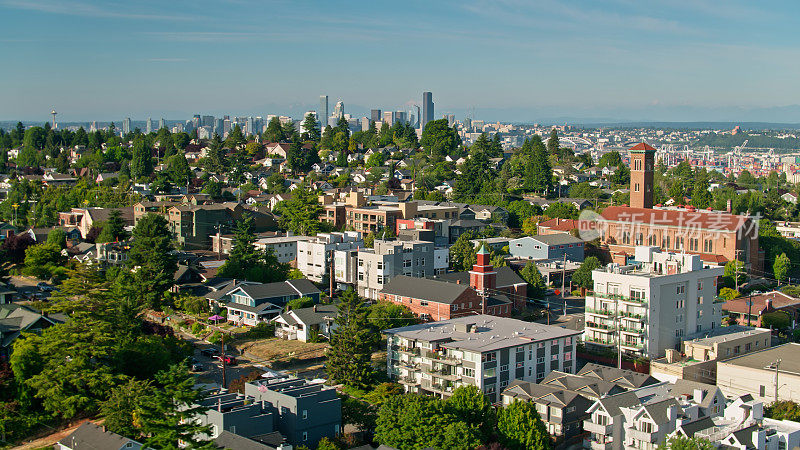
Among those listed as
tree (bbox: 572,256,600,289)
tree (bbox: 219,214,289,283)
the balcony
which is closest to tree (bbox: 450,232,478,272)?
tree (bbox: 572,256,600,289)

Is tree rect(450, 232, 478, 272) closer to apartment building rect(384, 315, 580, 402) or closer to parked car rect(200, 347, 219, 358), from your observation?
apartment building rect(384, 315, 580, 402)

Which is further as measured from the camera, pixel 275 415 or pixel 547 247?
pixel 547 247

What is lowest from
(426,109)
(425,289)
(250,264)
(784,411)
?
(784,411)

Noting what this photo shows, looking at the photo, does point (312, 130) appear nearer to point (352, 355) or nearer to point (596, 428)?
point (352, 355)

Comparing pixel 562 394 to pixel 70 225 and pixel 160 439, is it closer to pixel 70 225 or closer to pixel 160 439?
pixel 160 439

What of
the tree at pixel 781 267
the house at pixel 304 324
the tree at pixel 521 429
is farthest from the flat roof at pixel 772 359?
the tree at pixel 781 267

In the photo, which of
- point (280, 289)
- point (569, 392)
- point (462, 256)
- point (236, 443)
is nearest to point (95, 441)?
point (236, 443)
